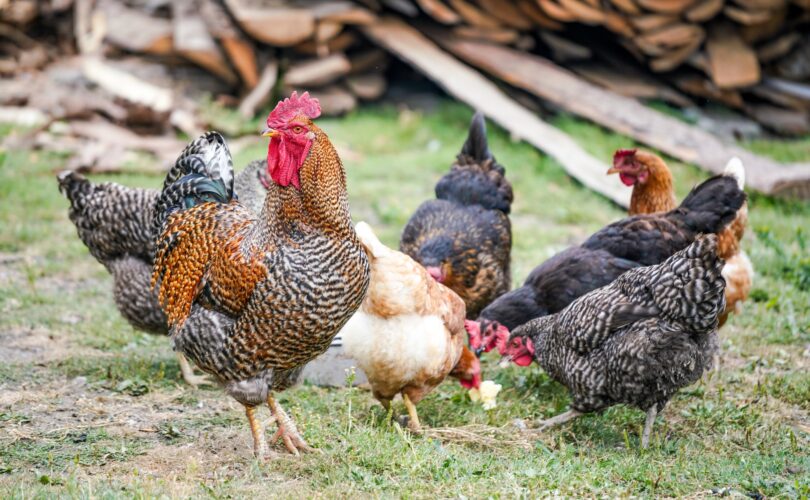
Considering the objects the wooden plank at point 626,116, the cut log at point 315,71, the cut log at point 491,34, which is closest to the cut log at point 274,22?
the cut log at point 315,71

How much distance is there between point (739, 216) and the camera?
20.2 feet

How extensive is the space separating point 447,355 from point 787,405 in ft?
7.39

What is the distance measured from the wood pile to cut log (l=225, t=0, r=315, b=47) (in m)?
0.02

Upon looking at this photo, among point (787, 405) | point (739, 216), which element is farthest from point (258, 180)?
point (787, 405)

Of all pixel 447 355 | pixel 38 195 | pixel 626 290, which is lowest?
pixel 38 195

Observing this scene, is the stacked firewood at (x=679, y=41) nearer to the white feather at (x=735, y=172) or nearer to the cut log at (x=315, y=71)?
the cut log at (x=315, y=71)

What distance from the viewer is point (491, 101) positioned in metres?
11.2

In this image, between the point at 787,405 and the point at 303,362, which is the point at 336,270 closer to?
the point at 303,362

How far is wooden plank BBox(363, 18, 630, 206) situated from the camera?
9.73 meters

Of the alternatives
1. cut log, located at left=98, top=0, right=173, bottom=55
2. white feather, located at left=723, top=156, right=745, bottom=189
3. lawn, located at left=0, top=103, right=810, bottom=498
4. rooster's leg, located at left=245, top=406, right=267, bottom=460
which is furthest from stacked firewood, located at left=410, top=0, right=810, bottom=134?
rooster's leg, located at left=245, top=406, right=267, bottom=460

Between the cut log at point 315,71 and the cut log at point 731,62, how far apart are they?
5090mm

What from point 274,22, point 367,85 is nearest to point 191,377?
point 274,22

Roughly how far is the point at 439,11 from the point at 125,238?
7022 mm

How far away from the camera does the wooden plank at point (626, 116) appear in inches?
364
